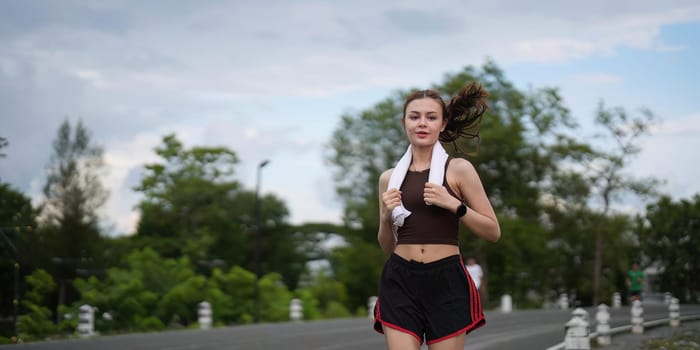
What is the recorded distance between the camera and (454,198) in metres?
4.69

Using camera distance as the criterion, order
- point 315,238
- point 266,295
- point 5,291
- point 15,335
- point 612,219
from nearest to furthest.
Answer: point 15,335 < point 5,291 < point 266,295 < point 612,219 < point 315,238

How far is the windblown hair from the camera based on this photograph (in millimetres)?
5121

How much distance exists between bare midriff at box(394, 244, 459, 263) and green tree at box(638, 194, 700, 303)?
62.2 meters

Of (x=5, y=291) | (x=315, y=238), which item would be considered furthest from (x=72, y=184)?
(x=5, y=291)

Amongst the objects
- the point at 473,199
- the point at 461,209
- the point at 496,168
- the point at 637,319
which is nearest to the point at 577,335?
the point at 473,199

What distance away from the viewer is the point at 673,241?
212 feet

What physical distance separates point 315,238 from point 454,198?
75.1 metres

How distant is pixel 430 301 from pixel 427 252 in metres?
0.24

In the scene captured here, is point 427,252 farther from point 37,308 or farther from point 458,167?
point 37,308

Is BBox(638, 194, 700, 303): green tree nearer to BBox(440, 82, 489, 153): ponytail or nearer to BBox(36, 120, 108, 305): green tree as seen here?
BBox(36, 120, 108, 305): green tree

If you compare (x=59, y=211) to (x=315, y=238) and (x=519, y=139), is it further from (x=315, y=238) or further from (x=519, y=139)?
(x=519, y=139)

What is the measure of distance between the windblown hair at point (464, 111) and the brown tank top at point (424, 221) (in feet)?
1.39

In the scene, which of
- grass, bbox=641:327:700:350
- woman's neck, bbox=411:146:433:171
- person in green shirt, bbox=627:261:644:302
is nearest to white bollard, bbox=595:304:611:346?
grass, bbox=641:327:700:350

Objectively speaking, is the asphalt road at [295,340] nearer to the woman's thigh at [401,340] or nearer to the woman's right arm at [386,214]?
the woman's right arm at [386,214]
